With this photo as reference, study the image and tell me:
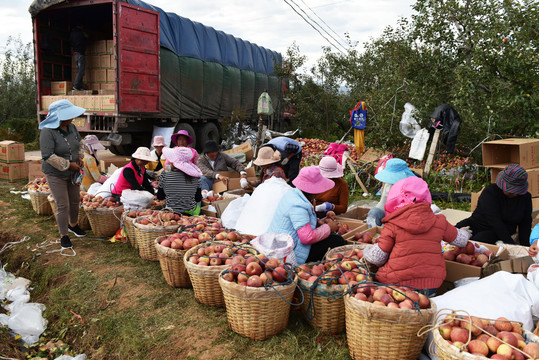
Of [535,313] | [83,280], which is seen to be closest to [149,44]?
[83,280]

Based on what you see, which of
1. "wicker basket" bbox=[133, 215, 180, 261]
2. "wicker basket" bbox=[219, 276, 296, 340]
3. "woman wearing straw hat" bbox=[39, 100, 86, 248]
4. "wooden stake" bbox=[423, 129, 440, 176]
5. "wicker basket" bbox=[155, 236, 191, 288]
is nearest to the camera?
"wicker basket" bbox=[219, 276, 296, 340]

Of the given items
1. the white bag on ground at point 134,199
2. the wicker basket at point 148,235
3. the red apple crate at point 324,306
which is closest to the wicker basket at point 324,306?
the red apple crate at point 324,306

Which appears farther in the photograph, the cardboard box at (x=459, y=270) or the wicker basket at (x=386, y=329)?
the cardboard box at (x=459, y=270)

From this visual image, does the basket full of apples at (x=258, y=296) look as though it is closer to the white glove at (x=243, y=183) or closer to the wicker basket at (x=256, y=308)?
the wicker basket at (x=256, y=308)

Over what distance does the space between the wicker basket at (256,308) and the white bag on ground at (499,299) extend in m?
1.08

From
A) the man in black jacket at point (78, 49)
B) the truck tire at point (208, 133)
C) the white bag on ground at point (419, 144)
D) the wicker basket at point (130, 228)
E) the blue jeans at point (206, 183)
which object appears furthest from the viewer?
the truck tire at point (208, 133)

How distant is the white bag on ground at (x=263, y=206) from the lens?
4172 mm

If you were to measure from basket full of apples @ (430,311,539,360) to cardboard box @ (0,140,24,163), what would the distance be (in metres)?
9.97

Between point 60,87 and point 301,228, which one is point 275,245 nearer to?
point 301,228

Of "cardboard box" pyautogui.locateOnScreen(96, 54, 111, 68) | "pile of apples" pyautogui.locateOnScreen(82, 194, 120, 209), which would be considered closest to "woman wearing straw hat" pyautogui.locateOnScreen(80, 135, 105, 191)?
"pile of apples" pyautogui.locateOnScreen(82, 194, 120, 209)

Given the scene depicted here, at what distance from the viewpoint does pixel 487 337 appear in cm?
247

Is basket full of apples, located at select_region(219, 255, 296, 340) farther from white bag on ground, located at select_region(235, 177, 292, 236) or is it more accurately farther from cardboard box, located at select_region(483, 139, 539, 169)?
cardboard box, located at select_region(483, 139, 539, 169)

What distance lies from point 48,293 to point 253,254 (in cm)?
244

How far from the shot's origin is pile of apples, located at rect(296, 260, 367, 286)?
10.9ft
